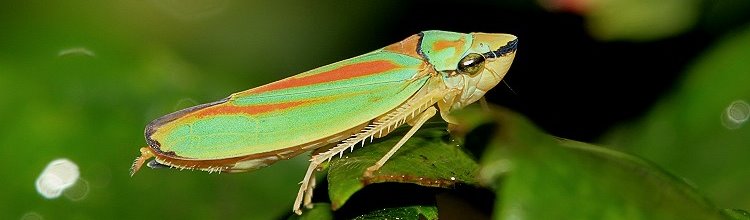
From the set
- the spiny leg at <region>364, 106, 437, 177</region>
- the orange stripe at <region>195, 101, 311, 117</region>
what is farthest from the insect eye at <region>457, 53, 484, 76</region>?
the orange stripe at <region>195, 101, 311, 117</region>

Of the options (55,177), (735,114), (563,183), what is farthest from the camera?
(735,114)

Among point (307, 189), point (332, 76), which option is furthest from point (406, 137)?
point (332, 76)

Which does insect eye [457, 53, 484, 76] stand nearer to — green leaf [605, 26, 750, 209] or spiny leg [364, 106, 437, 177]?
spiny leg [364, 106, 437, 177]

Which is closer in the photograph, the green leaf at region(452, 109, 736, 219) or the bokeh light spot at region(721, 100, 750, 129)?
the green leaf at region(452, 109, 736, 219)

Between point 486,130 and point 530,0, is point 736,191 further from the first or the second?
point 486,130

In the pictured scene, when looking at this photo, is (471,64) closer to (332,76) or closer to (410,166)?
(332,76)

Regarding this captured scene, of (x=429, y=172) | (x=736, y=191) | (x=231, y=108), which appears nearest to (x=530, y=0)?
(x=736, y=191)

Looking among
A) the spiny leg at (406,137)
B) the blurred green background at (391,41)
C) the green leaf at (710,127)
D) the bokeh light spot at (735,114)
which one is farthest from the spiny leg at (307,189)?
the bokeh light spot at (735,114)

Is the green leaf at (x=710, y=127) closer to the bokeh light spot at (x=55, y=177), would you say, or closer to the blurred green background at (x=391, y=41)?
the blurred green background at (x=391, y=41)
